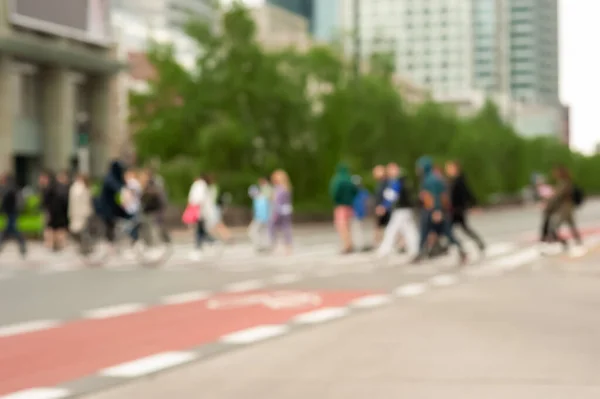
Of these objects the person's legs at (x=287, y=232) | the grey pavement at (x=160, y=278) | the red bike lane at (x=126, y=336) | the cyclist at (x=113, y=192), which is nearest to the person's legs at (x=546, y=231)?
the grey pavement at (x=160, y=278)

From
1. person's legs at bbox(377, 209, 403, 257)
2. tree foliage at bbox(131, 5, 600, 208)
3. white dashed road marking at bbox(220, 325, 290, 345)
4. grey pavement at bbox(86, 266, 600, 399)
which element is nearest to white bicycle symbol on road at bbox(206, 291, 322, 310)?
grey pavement at bbox(86, 266, 600, 399)

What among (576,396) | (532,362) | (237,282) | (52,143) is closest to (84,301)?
(237,282)

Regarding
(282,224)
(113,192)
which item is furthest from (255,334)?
(282,224)

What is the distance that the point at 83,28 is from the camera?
1683 inches

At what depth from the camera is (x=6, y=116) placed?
6469 centimetres

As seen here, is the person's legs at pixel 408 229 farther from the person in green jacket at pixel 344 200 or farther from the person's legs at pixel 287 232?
the person's legs at pixel 287 232

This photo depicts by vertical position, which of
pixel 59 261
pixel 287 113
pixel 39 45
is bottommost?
pixel 59 261

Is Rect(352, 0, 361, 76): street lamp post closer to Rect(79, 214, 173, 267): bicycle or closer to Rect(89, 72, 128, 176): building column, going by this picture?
Rect(79, 214, 173, 267): bicycle

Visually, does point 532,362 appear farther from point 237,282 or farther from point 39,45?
point 39,45

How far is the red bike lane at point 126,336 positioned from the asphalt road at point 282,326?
16mm

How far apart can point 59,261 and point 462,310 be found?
12.6 m

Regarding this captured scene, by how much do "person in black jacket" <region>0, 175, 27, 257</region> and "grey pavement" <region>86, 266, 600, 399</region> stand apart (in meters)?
13.1

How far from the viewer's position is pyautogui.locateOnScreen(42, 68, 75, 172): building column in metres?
70.4

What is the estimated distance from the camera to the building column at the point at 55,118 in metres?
70.4
